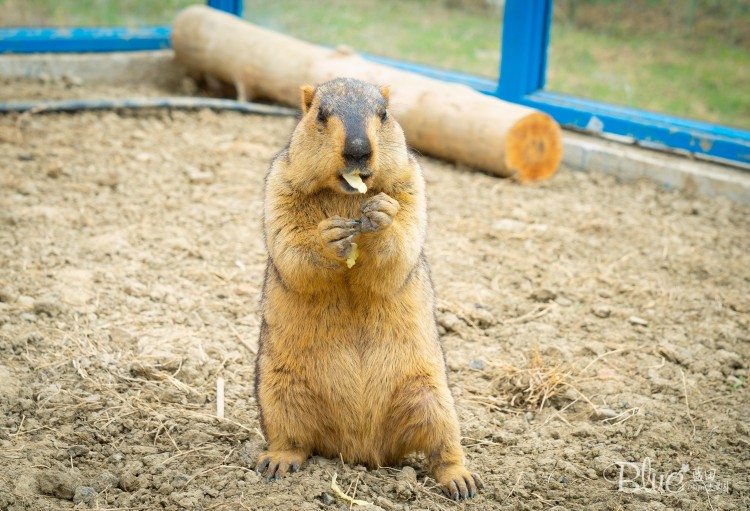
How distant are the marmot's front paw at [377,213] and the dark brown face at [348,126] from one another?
0.28 feet

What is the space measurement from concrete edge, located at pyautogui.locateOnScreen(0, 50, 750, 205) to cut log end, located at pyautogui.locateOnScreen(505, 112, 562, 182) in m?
A: 0.43

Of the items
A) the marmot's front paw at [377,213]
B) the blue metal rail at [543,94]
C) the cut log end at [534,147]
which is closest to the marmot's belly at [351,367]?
the marmot's front paw at [377,213]

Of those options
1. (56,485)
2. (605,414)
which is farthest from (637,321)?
(56,485)

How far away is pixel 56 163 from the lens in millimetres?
6805

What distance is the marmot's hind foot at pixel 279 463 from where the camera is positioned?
3312 millimetres

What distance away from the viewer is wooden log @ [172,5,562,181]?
7.09 metres

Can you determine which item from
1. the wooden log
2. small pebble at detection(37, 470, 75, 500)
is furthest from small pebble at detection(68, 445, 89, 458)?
the wooden log

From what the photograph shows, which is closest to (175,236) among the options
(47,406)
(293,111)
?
(47,406)

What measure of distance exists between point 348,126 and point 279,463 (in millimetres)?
1349

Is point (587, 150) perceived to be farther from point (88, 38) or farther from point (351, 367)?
point (88, 38)

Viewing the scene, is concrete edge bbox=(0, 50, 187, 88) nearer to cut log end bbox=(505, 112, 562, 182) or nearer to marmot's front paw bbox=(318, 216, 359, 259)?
cut log end bbox=(505, 112, 562, 182)

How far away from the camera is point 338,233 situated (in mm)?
2988

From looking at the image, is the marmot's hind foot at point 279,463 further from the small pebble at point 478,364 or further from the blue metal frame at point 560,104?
the blue metal frame at point 560,104

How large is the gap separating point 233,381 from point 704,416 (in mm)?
2286
